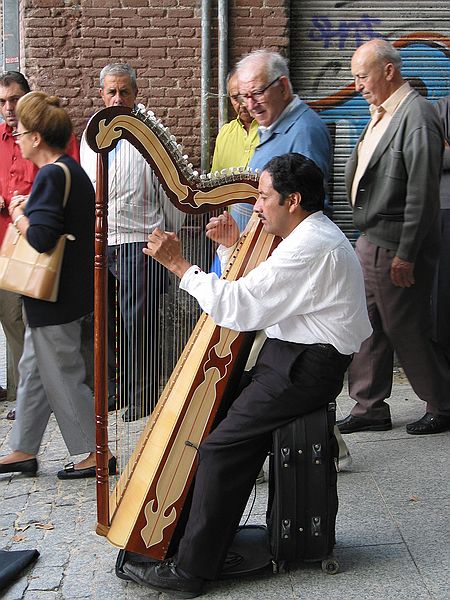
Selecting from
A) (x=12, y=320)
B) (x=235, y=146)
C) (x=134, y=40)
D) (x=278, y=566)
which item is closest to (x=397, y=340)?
(x=235, y=146)

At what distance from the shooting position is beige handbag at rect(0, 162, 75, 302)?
484 cm

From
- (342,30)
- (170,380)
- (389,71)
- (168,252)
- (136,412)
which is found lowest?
(136,412)

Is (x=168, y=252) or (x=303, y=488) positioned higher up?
(x=168, y=252)

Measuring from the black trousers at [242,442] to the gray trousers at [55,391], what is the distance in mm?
1445

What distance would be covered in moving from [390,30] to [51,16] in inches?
96.5

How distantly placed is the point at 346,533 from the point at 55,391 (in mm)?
1624

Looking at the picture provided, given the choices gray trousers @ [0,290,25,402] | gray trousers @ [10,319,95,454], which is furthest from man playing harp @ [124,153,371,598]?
gray trousers @ [0,290,25,402]

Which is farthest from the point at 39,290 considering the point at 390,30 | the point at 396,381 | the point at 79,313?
the point at 390,30

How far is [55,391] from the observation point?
5.07 metres

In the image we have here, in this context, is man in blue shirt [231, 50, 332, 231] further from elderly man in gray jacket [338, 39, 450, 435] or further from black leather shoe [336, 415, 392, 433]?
black leather shoe [336, 415, 392, 433]

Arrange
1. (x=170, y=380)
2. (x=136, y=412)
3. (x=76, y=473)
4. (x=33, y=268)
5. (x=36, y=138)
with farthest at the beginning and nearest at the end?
(x=76, y=473), (x=36, y=138), (x=33, y=268), (x=136, y=412), (x=170, y=380)

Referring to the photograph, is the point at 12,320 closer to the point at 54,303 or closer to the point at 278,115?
the point at 54,303

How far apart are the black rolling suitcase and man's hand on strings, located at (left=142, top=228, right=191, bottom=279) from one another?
2.29 feet

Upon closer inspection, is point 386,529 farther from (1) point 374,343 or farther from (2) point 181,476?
(1) point 374,343
